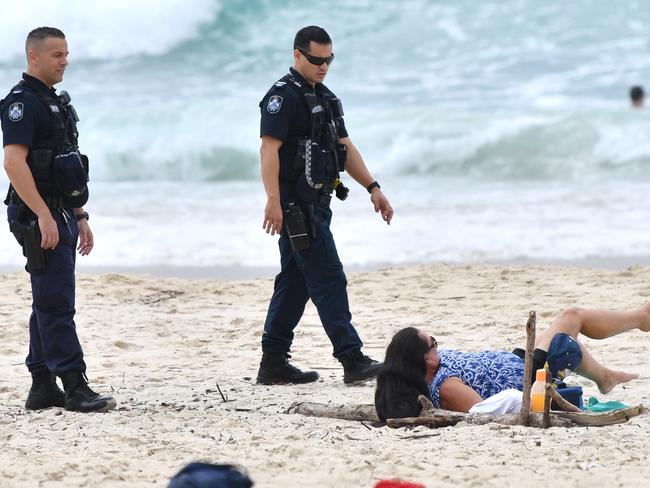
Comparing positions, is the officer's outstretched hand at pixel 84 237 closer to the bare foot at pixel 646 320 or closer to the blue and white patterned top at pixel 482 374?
the blue and white patterned top at pixel 482 374

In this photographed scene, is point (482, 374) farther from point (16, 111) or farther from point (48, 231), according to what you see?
point (16, 111)

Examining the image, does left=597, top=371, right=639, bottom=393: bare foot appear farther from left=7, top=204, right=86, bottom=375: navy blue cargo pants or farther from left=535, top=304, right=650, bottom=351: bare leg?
left=7, top=204, right=86, bottom=375: navy blue cargo pants

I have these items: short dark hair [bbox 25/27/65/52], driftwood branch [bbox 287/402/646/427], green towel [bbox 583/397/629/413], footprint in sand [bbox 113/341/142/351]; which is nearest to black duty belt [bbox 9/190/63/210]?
short dark hair [bbox 25/27/65/52]

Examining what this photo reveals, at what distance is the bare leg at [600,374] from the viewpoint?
583cm

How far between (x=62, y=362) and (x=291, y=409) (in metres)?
1.08

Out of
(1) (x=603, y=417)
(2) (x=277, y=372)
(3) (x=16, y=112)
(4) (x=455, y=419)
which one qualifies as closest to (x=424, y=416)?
(4) (x=455, y=419)

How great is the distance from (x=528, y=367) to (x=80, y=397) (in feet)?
6.89

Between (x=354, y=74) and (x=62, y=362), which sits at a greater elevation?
(x=354, y=74)

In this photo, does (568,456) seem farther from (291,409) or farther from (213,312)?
(213,312)

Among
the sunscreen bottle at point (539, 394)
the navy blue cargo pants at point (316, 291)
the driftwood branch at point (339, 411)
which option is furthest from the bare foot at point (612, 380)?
the navy blue cargo pants at point (316, 291)

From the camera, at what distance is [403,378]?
557 centimetres

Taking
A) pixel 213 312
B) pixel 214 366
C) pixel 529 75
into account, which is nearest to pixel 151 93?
pixel 529 75

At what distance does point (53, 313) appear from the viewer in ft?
18.9

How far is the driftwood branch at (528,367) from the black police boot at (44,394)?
221 centimetres
